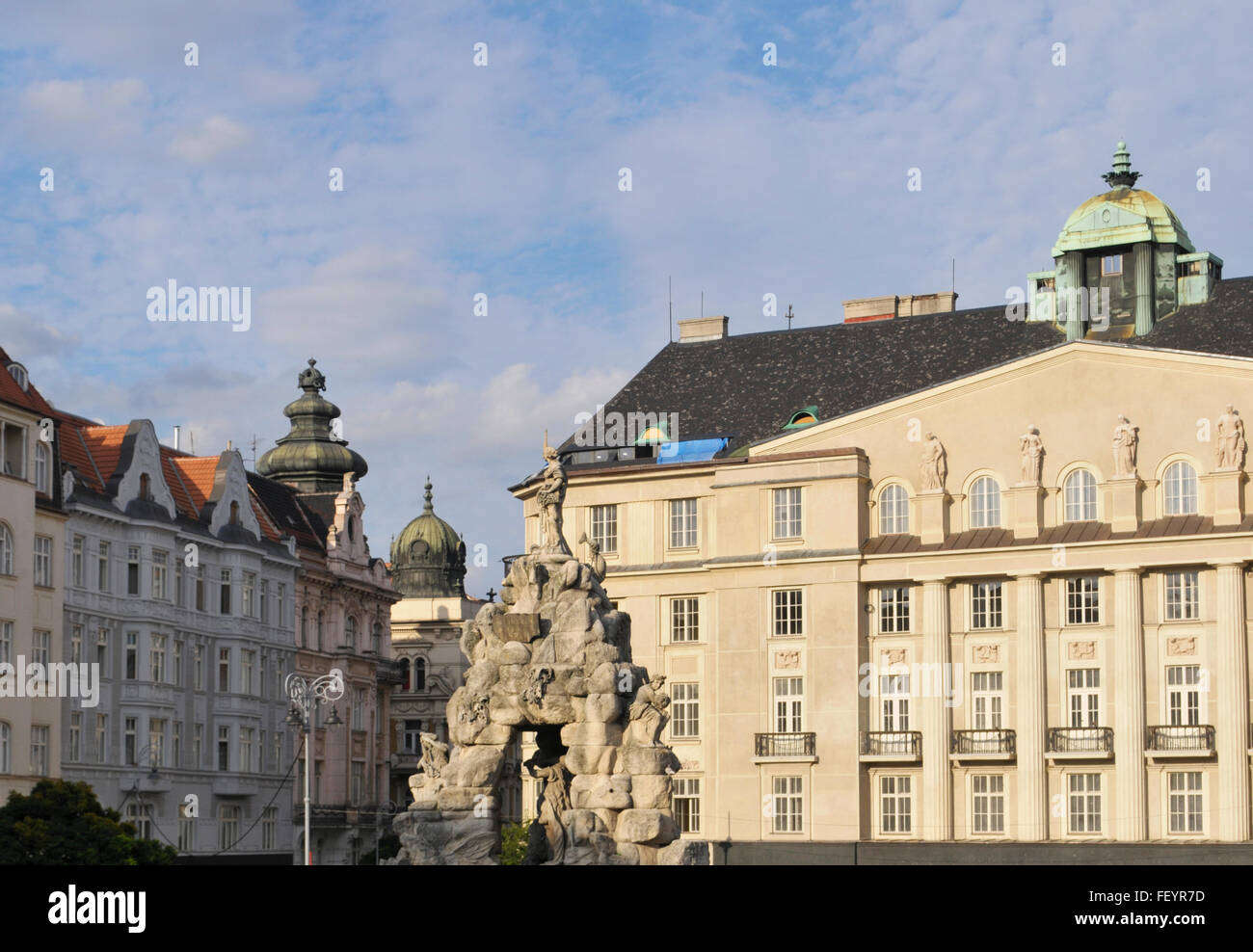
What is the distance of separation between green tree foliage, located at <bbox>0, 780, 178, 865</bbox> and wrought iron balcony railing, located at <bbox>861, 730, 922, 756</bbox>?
2569cm

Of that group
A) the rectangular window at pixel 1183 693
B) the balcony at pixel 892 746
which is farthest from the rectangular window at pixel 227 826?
the rectangular window at pixel 1183 693

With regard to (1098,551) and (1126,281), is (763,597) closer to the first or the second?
(1098,551)

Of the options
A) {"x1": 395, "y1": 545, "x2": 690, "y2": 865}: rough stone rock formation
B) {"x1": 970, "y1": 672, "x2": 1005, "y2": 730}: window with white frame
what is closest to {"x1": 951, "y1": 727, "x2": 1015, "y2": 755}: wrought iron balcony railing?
{"x1": 970, "y1": 672, "x2": 1005, "y2": 730}: window with white frame

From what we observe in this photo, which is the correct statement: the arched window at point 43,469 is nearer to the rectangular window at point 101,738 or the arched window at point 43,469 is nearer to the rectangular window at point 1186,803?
the rectangular window at point 101,738

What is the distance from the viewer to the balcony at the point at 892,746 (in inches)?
2837

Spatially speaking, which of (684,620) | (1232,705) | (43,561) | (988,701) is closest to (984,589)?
(988,701)

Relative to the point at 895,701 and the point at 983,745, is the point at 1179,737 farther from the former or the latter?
the point at 895,701

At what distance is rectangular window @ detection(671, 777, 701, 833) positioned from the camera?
246 feet

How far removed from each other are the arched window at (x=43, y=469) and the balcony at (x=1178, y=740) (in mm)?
37140

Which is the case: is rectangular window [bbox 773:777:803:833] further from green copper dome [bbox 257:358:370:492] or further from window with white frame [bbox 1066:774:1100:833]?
green copper dome [bbox 257:358:370:492]
